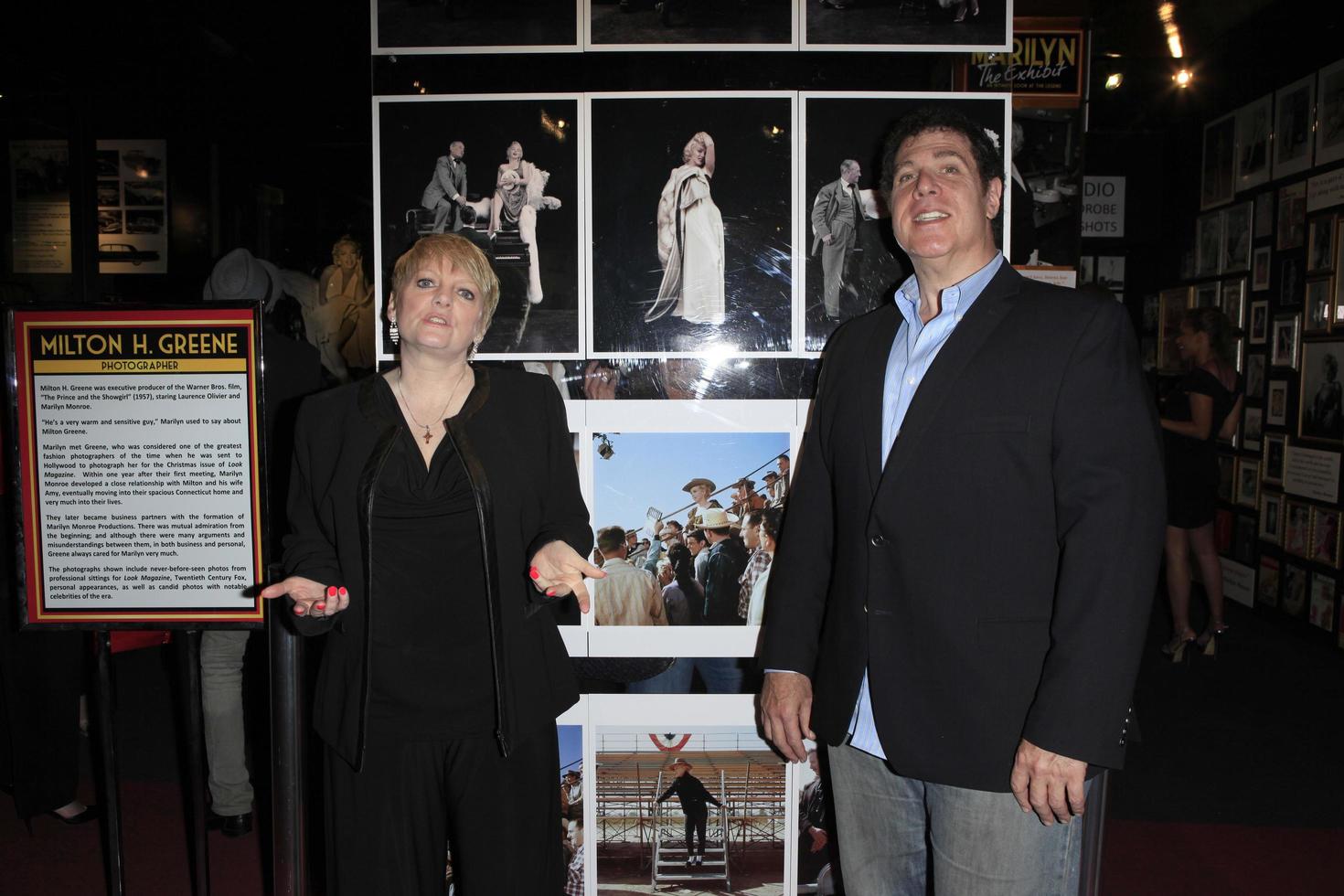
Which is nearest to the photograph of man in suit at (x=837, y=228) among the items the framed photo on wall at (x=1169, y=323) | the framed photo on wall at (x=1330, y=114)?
the framed photo on wall at (x=1330, y=114)

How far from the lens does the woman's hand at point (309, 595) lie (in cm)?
163

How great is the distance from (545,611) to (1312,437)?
548 cm

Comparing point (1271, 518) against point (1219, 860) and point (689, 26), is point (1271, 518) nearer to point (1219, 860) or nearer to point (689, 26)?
point (1219, 860)

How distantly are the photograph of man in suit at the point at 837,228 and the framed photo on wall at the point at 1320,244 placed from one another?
437 centimetres

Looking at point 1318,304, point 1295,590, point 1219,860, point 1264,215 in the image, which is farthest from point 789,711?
point 1264,215

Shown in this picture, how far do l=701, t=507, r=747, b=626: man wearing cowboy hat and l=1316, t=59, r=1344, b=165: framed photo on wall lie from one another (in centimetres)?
479

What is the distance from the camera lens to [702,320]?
2340mm

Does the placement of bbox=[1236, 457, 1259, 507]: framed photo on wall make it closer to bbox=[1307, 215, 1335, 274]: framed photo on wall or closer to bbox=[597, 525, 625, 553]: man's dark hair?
bbox=[1307, 215, 1335, 274]: framed photo on wall

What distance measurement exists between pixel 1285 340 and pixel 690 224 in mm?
5119

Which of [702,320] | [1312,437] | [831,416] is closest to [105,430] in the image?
[702,320]

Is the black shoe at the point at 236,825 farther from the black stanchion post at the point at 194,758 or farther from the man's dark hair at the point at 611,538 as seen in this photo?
the man's dark hair at the point at 611,538

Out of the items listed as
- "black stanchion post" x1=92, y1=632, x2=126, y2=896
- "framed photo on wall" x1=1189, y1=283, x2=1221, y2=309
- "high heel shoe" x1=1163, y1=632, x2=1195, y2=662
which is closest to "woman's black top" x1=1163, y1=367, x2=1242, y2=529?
"high heel shoe" x1=1163, y1=632, x2=1195, y2=662

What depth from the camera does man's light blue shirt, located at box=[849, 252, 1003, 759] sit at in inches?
62.6

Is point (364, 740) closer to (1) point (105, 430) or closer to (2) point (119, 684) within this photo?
(1) point (105, 430)
